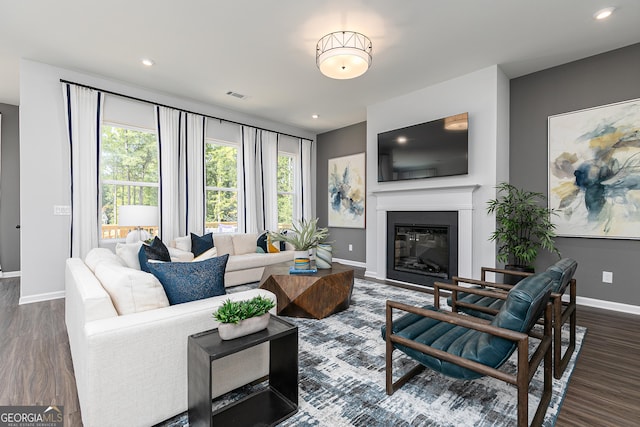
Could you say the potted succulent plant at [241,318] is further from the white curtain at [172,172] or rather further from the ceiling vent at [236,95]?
the ceiling vent at [236,95]

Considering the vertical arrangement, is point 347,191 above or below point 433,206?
above

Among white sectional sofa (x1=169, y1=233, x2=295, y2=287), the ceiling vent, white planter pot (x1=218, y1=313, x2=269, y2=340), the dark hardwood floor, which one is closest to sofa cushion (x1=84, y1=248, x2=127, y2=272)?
the dark hardwood floor

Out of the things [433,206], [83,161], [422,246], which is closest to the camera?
[83,161]

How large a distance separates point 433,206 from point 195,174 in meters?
3.79

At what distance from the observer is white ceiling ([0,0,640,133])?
8.99 feet

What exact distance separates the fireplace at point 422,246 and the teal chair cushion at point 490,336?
2511mm

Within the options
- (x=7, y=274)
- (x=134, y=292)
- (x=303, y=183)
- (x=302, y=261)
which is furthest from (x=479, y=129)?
(x=7, y=274)

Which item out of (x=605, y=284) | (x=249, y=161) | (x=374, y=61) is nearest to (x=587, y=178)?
(x=605, y=284)

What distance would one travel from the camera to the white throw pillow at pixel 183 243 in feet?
14.5

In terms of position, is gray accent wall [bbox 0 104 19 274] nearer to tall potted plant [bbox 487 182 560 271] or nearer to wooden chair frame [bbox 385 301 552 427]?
wooden chair frame [bbox 385 301 552 427]

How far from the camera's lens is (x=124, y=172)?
4500 millimetres

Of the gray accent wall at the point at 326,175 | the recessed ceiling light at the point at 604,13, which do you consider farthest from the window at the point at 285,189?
the recessed ceiling light at the point at 604,13

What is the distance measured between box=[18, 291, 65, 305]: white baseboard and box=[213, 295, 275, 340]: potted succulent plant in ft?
12.2

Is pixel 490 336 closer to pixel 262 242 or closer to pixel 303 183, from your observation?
pixel 262 242
